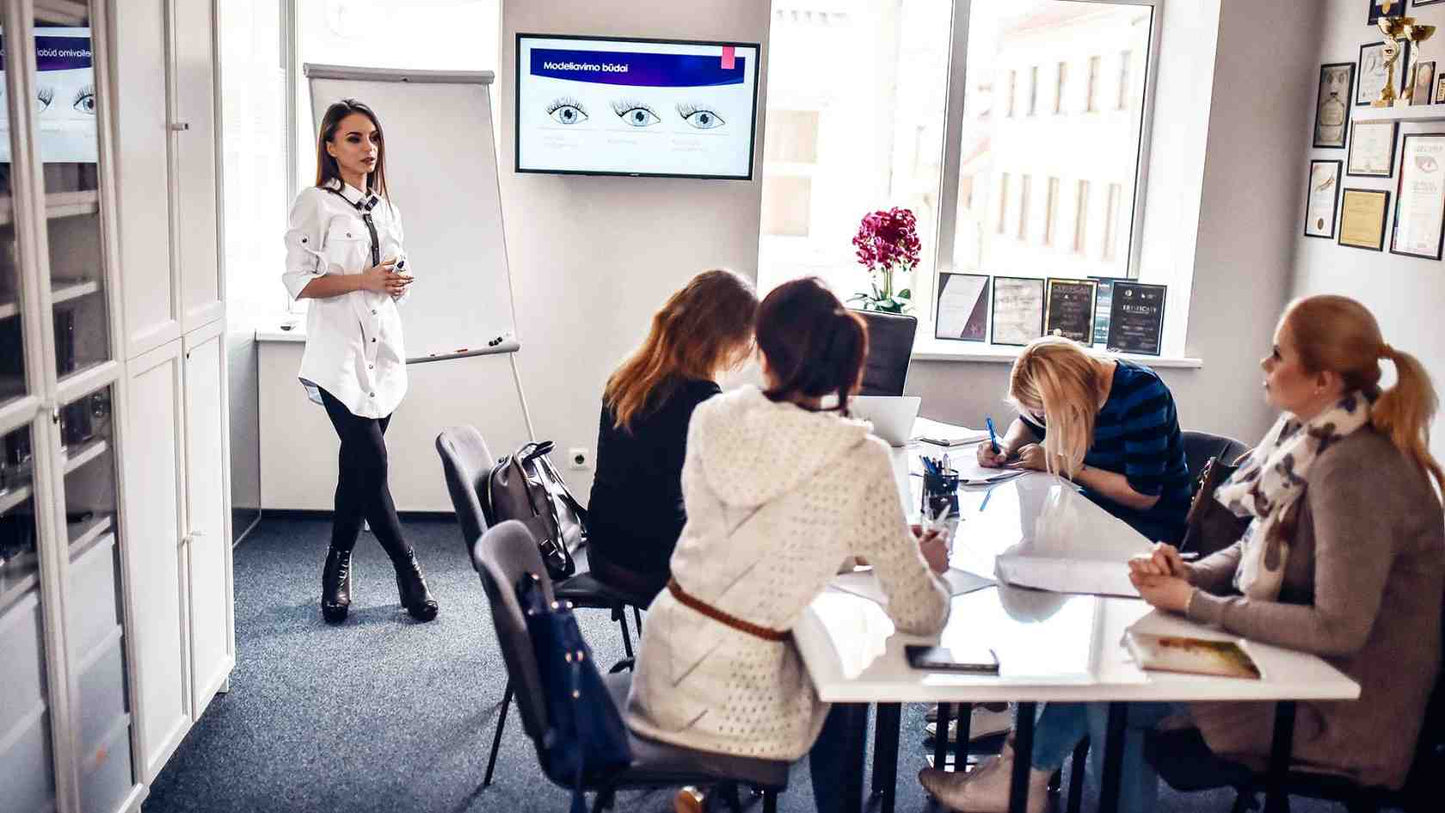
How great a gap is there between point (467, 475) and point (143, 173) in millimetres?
907

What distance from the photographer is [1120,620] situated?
7.09 feet

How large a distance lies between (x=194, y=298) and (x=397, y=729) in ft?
3.80

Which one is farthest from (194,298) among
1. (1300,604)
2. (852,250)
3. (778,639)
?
(852,250)

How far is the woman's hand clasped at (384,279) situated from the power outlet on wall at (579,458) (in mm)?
1287

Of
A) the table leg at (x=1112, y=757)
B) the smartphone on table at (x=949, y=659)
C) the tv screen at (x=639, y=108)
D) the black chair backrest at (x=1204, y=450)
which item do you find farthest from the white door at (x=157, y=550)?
the black chair backrest at (x=1204, y=450)

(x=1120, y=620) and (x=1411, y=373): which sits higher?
(x=1411, y=373)

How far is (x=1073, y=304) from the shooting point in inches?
202

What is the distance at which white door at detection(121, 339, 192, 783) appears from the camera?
264 centimetres

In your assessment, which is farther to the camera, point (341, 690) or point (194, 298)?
point (341, 690)

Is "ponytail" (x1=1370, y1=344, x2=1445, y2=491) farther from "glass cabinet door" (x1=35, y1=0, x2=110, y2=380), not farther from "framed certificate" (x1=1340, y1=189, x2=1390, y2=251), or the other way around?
"framed certificate" (x1=1340, y1=189, x2=1390, y2=251)

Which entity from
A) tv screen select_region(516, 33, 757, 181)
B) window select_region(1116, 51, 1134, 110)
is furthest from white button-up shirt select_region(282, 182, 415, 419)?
window select_region(1116, 51, 1134, 110)

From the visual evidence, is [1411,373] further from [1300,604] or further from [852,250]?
[852,250]

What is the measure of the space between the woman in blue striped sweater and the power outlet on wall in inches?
87.8

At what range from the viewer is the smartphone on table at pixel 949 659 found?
75.2 inches
